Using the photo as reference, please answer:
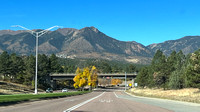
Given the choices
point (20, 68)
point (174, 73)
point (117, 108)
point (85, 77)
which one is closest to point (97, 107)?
point (117, 108)

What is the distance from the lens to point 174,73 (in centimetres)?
6744

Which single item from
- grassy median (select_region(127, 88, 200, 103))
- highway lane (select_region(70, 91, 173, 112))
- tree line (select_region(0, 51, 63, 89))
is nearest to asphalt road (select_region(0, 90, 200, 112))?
highway lane (select_region(70, 91, 173, 112))

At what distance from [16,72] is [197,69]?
74303mm

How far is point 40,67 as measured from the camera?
103m

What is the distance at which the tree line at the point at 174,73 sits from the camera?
48.5 meters

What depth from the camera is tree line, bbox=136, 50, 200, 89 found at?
48.5 m

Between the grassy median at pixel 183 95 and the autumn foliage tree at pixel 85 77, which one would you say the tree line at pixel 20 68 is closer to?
the autumn foliage tree at pixel 85 77

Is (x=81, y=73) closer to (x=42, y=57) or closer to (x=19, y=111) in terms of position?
(x=42, y=57)

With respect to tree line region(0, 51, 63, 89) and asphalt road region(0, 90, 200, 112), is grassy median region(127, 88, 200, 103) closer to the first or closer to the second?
asphalt road region(0, 90, 200, 112)

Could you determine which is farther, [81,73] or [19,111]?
[81,73]

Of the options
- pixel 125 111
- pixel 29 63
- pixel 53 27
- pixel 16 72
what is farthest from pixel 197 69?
pixel 16 72

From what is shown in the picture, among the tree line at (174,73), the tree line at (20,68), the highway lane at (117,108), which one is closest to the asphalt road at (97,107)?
the highway lane at (117,108)

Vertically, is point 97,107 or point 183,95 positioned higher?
point 97,107

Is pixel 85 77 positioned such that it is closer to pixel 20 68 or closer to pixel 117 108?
pixel 20 68
